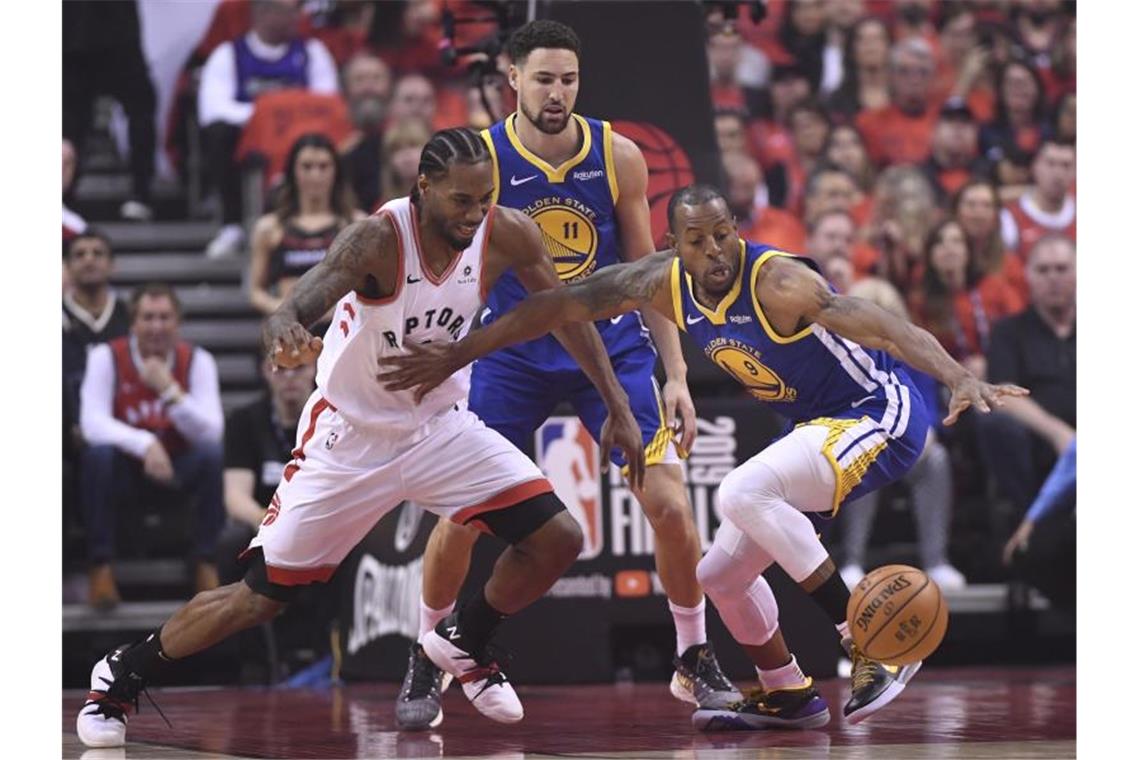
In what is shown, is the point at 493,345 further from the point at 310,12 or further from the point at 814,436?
the point at 310,12

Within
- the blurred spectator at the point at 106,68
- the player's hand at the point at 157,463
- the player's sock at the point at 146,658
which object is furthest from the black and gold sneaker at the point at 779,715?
the blurred spectator at the point at 106,68

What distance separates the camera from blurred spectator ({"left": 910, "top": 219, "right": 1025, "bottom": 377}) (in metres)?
11.7

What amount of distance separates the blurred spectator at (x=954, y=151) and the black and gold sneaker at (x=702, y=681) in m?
6.75

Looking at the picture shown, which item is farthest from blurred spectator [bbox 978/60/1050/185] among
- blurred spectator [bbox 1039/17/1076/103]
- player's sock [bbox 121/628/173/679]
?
player's sock [bbox 121/628/173/679]

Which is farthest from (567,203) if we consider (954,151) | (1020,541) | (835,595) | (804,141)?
(954,151)

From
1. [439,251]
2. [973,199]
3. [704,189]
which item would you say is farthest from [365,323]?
[973,199]

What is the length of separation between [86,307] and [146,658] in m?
4.69

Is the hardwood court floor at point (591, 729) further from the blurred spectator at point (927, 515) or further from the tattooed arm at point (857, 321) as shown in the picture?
the blurred spectator at point (927, 515)

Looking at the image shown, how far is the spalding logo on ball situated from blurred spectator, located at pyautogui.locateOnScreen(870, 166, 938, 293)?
11.0ft

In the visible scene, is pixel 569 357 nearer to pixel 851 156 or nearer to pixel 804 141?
pixel 851 156

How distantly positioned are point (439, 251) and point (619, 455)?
1.48 m

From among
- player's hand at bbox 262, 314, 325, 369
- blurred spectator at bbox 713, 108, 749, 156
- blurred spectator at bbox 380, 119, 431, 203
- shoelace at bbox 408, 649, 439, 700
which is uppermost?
blurred spectator at bbox 713, 108, 749, 156

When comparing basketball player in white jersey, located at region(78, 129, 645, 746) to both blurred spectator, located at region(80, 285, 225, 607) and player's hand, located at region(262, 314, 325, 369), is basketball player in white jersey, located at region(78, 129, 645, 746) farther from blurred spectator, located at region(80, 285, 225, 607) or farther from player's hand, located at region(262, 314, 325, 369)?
blurred spectator, located at region(80, 285, 225, 607)

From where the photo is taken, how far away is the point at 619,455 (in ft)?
24.3
